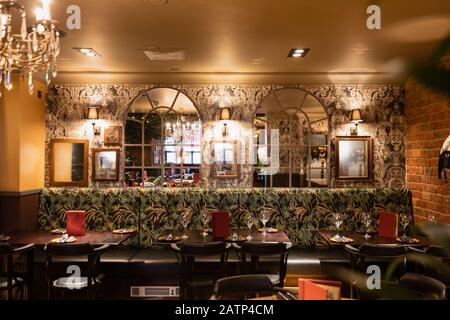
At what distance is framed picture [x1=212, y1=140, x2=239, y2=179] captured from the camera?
6.46 meters

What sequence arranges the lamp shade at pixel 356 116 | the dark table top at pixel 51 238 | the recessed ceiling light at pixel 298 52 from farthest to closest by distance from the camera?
1. the lamp shade at pixel 356 116
2. the recessed ceiling light at pixel 298 52
3. the dark table top at pixel 51 238

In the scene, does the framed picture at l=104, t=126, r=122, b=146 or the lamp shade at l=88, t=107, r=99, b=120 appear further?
the framed picture at l=104, t=126, r=122, b=146

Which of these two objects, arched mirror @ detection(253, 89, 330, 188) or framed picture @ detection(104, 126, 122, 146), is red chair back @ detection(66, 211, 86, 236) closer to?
framed picture @ detection(104, 126, 122, 146)

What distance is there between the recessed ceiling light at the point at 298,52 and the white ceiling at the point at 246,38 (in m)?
0.09

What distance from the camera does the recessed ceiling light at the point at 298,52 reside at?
4832mm

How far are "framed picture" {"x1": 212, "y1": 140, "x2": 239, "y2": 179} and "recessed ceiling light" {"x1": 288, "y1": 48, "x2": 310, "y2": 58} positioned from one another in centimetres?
184

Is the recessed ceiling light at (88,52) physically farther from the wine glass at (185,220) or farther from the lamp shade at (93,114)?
the wine glass at (185,220)

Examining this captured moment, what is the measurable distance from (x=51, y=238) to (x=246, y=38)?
3.12 m

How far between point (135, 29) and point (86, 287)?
2665 millimetres

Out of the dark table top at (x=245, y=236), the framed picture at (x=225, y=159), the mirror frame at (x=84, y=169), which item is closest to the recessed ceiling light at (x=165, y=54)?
the framed picture at (x=225, y=159)

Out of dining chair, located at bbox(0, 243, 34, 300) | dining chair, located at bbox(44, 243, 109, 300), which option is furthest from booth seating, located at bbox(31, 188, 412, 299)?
dining chair, located at bbox(0, 243, 34, 300)

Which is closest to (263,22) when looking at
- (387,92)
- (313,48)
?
(313,48)

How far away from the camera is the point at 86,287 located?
161 inches
